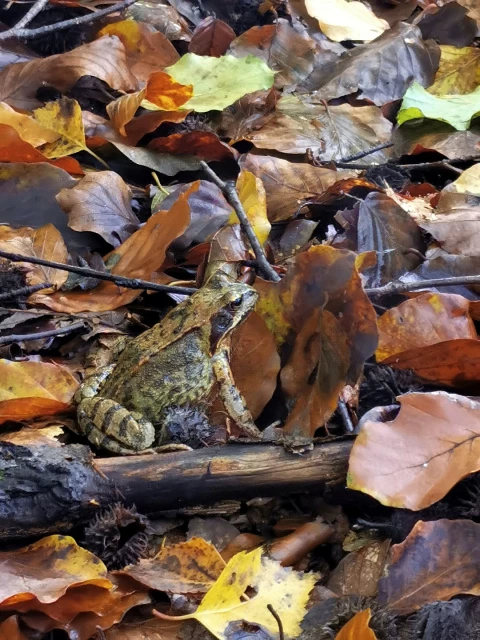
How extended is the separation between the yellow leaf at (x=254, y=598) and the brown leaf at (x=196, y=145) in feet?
6.75

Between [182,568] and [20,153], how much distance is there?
77.5 inches

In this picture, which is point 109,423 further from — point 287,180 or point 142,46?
point 142,46

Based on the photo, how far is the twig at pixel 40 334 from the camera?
2.31 meters

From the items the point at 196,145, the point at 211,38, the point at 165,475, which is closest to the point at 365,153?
the point at 196,145

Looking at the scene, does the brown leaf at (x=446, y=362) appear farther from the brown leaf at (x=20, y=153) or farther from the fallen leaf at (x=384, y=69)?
Result: the fallen leaf at (x=384, y=69)

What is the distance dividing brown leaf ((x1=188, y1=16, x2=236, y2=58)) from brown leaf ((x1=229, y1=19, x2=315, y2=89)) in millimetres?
81

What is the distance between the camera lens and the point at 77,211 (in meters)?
2.80

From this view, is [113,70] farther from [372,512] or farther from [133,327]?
[372,512]

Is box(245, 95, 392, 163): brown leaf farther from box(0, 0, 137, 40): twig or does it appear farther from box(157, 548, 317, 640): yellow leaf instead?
box(157, 548, 317, 640): yellow leaf

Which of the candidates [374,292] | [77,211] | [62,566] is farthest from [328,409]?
[77,211]

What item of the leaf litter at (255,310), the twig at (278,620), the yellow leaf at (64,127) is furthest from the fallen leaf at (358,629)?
the yellow leaf at (64,127)

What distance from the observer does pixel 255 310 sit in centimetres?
237

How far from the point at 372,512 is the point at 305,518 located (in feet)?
0.66

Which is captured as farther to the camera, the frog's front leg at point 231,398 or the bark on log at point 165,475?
the frog's front leg at point 231,398
